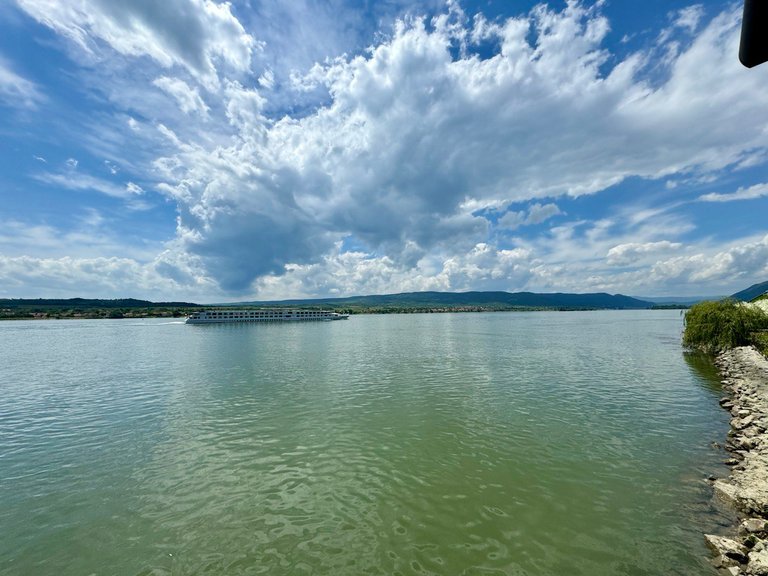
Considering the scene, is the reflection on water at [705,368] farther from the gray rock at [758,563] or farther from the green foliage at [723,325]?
the gray rock at [758,563]

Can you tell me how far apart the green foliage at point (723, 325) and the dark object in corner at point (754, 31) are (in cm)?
8105

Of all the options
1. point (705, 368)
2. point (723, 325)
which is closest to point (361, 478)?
point (705, 368)

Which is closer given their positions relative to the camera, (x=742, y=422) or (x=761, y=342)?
(x=742, y=422)

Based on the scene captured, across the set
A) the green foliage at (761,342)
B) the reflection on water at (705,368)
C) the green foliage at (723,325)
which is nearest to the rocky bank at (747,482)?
the reflection on water at (705,368)

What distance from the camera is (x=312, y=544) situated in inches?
618

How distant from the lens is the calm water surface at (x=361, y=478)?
49.4 ft

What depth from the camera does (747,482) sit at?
19.1 metres

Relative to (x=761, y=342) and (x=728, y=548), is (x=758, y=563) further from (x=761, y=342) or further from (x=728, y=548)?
(x=761, y=342)

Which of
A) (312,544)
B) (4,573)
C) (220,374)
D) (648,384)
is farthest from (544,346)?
(4,573)

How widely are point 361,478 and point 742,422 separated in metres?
27.7

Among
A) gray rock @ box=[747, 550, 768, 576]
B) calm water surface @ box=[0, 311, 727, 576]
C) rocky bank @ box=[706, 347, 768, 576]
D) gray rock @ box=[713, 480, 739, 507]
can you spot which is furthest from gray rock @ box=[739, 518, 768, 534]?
gray rock @ box=[747, 550, 768, 576]

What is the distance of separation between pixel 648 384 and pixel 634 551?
35.2 metres

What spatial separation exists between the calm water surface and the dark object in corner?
16402 mm

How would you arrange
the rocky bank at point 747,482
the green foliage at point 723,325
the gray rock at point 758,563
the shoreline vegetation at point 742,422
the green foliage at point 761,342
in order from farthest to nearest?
1. the green foliage at point 723,325
2. the green foliage at point 761,342
3. the shoreline vegetation at point 742,422
4. the rocky bank at point 747,482
5. the gray rock at point 758,563
